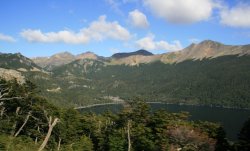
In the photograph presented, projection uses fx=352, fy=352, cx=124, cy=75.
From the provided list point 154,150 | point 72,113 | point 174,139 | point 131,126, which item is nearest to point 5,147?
point 174,139

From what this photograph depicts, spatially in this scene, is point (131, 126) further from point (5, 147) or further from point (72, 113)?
point (5, 147)

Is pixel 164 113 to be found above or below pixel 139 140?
above

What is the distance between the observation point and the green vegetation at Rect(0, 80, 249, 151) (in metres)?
58.7

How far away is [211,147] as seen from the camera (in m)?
59.3

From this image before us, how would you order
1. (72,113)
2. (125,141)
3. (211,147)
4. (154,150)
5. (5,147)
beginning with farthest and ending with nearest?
(72,113) < (125,141) < (154,150) < (211,147) < (5,147)

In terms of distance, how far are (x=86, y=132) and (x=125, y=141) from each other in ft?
58.4

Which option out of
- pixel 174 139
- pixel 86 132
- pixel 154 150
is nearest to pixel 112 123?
pixel 86 132

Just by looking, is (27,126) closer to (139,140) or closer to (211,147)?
(139,140)

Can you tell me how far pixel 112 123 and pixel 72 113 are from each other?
10267mm

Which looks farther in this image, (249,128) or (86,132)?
(86,132)

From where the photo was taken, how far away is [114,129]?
77.2 m

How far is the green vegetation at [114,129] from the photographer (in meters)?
58.7

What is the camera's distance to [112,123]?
282ft

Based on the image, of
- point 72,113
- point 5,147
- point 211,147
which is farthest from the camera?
point 72,113
